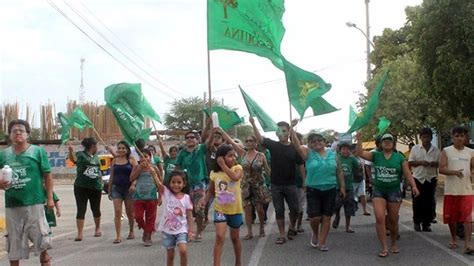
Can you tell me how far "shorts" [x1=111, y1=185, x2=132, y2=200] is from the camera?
1011 cm

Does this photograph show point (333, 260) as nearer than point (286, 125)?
Yes

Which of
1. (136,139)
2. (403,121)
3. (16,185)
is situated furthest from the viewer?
(403,121)

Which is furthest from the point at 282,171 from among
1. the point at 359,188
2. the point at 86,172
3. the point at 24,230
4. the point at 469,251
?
the point at 24,230

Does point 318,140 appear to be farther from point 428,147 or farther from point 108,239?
point 108,239

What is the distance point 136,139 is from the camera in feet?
31.4

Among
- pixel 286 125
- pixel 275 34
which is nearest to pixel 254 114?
pixel 286 125

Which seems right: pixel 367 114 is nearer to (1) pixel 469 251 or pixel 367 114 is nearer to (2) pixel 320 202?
(2) pixel 320 202

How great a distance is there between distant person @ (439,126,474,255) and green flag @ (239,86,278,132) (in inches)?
96.0

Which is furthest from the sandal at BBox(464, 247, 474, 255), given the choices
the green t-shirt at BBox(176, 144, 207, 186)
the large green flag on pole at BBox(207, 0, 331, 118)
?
the green t-shirt at BBox(176, 144, 207, 186)

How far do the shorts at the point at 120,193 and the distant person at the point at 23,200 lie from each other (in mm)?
3531

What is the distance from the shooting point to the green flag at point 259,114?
9.05 m

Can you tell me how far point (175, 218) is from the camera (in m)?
6.84

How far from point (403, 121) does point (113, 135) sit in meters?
17.7

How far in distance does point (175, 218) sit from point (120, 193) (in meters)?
3.51
